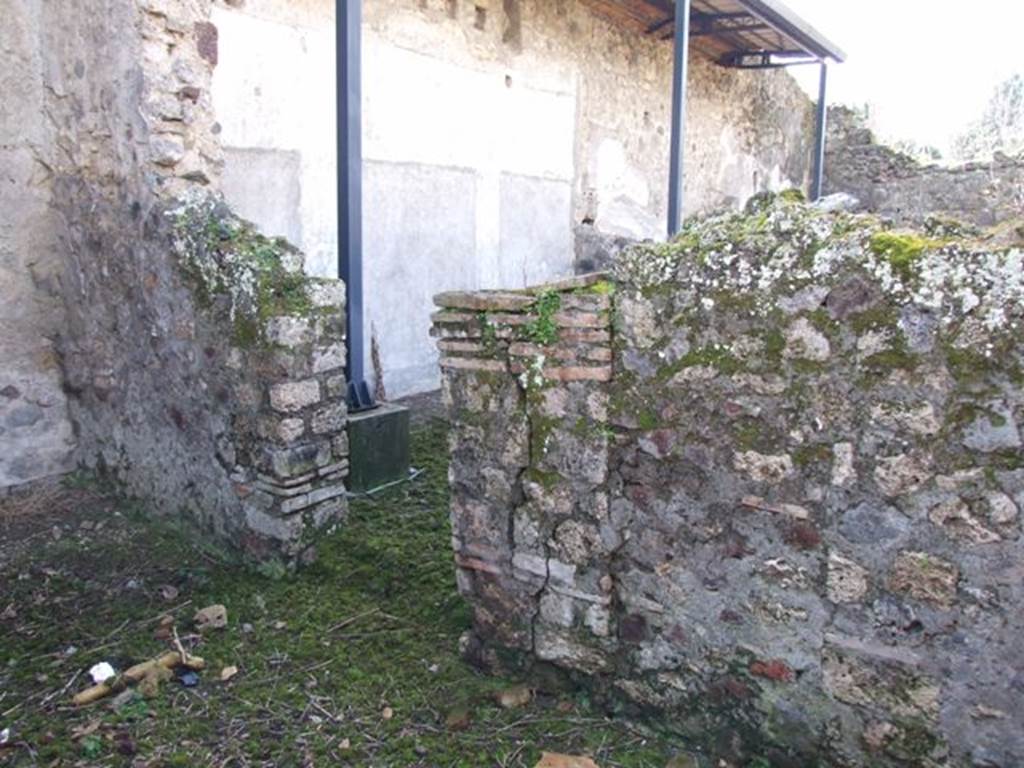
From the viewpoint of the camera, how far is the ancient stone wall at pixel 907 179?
465 inches

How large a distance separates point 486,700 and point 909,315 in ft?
6.07

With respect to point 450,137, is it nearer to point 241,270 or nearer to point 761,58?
point 241,270

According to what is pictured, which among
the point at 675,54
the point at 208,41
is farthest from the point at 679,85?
the point at 208,41

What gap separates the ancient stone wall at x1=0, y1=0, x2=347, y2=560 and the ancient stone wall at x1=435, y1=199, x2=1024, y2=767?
115cm

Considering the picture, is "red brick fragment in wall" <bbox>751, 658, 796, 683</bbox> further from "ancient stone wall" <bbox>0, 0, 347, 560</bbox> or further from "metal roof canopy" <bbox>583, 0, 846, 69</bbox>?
"metal roof canopy" <bbox>583, 0, 846, 69</bbox>

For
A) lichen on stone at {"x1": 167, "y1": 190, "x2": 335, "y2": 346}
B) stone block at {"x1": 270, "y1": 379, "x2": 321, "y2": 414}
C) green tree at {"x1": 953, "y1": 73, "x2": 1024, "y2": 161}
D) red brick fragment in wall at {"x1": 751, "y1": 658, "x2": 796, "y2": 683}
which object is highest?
green tree at {"x1": 953, "y1": 73, "x2": 1024, "y2": 161}

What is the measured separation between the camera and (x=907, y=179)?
41.5 ft

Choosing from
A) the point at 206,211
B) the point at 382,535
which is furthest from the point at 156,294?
the point at 382,535

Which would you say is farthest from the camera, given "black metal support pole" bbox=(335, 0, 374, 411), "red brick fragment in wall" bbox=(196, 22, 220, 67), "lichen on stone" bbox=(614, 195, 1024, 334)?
"red brick fragment in wall" bbox=(196, 22, 220, 67)

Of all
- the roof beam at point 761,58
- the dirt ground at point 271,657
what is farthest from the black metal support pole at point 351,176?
the roof beam at point 761,58

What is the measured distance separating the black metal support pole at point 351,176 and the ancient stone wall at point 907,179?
32.0ft

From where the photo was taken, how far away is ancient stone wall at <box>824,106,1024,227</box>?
11812 mm

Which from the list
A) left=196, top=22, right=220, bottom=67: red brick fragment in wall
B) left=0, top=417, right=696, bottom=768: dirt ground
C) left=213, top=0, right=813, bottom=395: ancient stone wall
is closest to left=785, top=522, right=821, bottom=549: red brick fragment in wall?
left=0, top=417, right=696, bottom=768: dirt ground

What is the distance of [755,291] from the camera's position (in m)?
2.22
